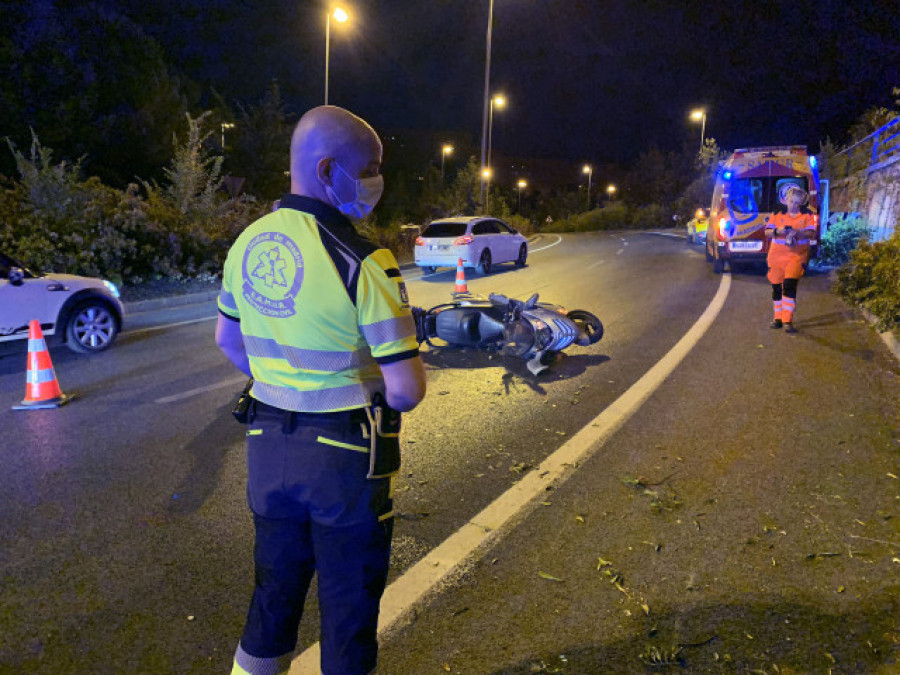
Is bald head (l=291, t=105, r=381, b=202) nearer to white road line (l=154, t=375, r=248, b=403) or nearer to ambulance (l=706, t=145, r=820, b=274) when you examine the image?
white road line (l=154, t=375, r=248, b=403)

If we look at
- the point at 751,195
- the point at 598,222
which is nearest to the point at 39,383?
the point at 751,195

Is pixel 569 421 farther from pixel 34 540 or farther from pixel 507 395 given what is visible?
pixel 34 540

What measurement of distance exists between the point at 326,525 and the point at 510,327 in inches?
217

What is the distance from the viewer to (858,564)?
334 centimetres

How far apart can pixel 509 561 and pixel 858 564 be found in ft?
5.71

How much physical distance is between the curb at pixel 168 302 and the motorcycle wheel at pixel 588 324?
7247 mm

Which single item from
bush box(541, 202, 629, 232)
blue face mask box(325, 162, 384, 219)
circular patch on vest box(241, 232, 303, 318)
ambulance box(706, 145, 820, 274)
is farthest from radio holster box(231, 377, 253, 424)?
bush box(541, 202, 629, 232)

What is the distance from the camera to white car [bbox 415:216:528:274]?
16406 millimetres

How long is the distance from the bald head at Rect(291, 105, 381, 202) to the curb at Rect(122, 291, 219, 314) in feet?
35.6

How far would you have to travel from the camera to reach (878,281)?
31.0 feet

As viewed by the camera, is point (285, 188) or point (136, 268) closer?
point (136, 268)

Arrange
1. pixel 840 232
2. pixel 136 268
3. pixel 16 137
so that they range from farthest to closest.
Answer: pixel 16 137, pixel 840 232, pixel 136 268

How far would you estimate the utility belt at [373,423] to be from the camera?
1.90 metres

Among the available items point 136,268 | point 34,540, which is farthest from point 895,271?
point 136,268
